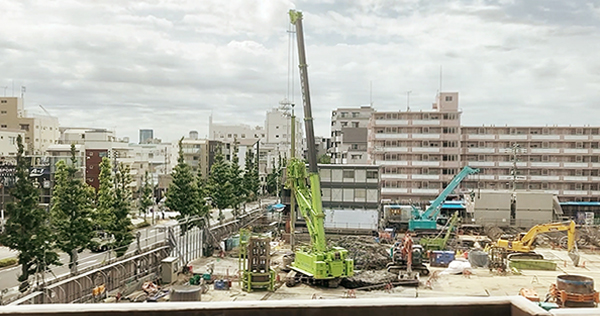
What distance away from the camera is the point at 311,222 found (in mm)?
19422

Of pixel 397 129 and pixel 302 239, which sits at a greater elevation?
pixel 397 129

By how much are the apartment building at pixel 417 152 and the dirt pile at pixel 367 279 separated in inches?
1048

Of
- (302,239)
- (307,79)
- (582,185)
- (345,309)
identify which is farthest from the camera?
(582,185)

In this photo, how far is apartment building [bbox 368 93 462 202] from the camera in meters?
46.6

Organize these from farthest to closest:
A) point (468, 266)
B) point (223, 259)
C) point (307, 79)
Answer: point (223, 259) < point (468, 266) < point (307, 79)

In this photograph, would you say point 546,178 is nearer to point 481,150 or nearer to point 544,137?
point 544,137

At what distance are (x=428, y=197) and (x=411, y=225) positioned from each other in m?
13.9

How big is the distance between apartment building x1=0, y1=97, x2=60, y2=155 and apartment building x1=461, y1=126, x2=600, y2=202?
38.9m

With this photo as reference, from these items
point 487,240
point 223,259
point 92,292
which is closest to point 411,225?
point 487,240

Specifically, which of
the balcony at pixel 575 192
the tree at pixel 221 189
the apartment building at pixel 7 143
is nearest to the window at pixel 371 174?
the tree at pixel 221 189

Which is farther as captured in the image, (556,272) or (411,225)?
(411,225)

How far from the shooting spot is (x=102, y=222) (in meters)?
21.0

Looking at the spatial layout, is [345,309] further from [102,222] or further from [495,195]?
[495,195]

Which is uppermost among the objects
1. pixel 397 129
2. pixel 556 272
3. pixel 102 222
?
pixel 397 129
